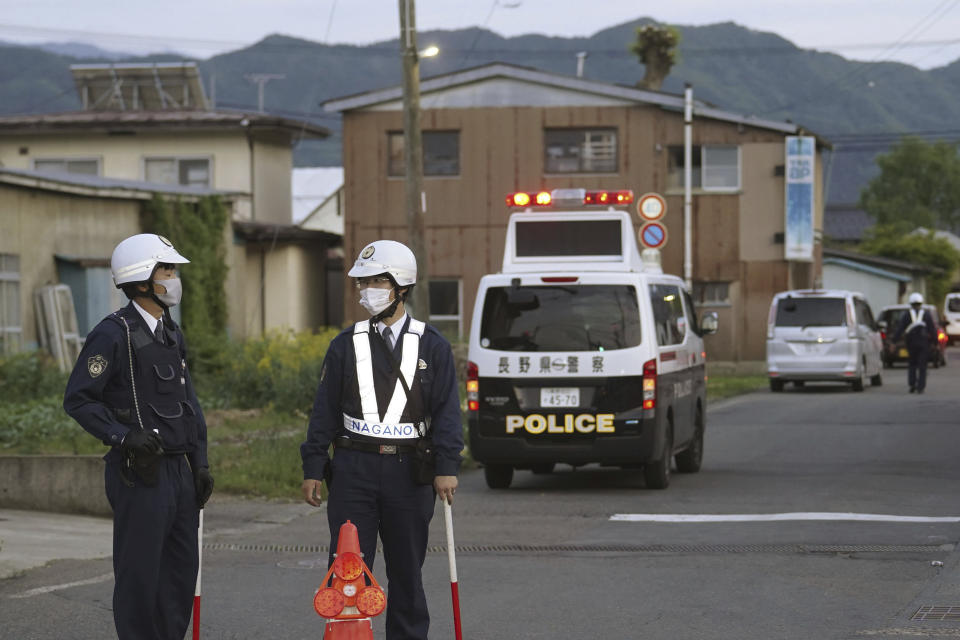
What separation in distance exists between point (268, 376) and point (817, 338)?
11.9m

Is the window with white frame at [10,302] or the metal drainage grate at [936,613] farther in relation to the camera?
the window with white frame at [10,302]

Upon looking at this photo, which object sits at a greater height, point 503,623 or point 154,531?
point 154,531

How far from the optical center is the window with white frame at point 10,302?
72.8ft

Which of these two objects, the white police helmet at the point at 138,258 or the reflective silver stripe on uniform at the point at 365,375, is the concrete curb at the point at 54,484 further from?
the reflective silver stripe on uniform at the point at 365,375

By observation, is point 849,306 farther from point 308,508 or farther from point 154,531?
point 154,531

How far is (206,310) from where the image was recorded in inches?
1096

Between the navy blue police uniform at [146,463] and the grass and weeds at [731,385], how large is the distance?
21773 mm

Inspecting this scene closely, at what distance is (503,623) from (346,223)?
96.6 ft

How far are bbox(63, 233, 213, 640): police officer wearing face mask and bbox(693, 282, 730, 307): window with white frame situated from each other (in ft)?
103

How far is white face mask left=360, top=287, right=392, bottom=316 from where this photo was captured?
20.7ft

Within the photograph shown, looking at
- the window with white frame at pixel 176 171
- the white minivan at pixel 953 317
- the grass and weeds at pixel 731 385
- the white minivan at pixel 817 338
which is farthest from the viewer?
the white minivan at pixel 953 317

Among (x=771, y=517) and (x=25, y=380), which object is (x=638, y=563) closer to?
(x=771, y=517)

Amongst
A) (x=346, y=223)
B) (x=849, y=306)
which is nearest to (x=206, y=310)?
(x=346, y=223)

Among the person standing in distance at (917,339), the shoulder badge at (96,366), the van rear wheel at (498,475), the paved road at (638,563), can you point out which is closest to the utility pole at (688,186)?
the person standing in distance at (917,339)
